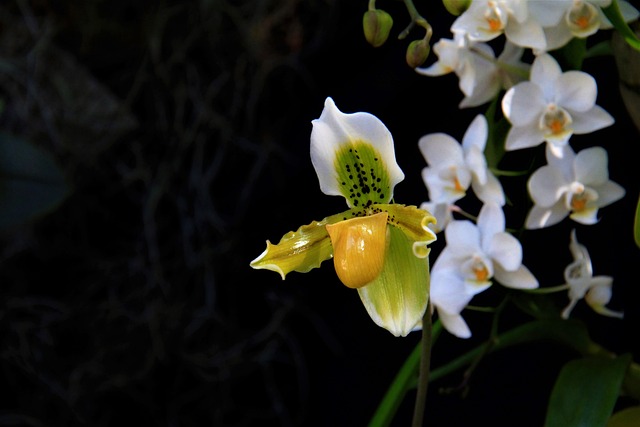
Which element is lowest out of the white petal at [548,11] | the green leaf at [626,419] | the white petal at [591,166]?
the green leaf at [626,419]

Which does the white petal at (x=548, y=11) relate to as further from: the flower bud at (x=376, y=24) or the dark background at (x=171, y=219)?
the dark background at (x=171, y=219)

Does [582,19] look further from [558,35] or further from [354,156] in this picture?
[354,156]

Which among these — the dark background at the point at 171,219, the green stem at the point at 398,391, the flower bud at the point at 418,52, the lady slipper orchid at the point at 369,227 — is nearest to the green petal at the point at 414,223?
the lady slipper orchid at the point at 369,227

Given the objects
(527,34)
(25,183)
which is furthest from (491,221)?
(25,183)

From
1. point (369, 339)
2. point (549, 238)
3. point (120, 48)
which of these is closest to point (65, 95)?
point (120, 48)

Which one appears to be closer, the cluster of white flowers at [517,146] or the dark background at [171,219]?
the cluster of white flowers at [517,146]

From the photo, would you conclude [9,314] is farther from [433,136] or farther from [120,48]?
[433,136]
